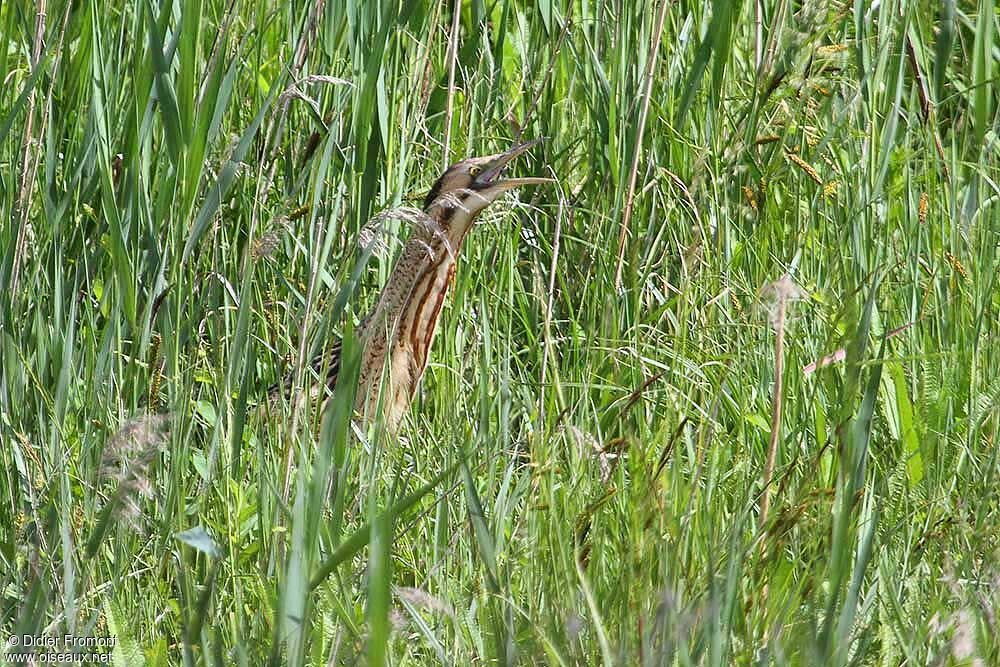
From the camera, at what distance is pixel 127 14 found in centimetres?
306

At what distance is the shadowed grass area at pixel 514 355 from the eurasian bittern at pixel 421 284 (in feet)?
0.21

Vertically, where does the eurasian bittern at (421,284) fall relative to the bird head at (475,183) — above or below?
below

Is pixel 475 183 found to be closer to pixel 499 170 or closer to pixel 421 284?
pixel 499 170

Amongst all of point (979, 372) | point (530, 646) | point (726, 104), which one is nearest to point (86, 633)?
point (530, 646)

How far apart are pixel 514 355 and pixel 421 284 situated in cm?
35

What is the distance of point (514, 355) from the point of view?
2953mm

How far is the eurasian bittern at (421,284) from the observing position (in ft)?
9.98

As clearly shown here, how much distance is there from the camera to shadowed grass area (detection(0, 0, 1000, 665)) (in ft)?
5.77

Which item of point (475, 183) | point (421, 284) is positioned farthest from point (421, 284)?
point (475, 183)

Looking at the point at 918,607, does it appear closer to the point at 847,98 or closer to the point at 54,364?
the point at 54,364

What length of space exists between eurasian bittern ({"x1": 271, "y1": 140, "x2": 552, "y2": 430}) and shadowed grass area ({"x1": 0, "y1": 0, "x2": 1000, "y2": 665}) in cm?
6

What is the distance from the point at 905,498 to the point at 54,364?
4.38 feet

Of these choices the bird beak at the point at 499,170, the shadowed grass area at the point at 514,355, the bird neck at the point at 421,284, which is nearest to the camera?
the shadowed grass area at the point at 514,355

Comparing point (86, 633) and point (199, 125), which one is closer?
point (86, 633)
